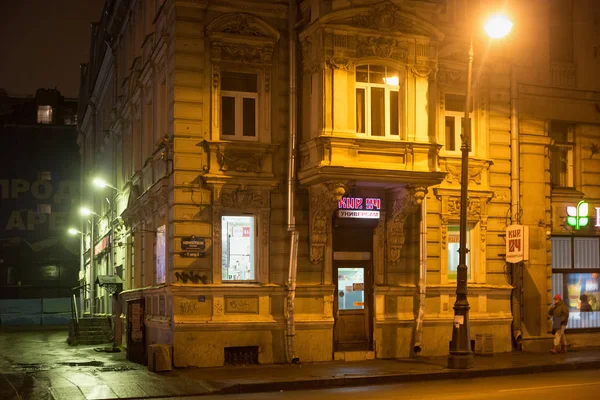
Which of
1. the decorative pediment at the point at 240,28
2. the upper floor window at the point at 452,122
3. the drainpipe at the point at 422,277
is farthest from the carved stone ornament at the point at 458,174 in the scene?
A: the decorative pediment at the point at 240,28

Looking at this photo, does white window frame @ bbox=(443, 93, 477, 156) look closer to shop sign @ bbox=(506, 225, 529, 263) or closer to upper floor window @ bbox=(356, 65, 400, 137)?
upper floor window @ bbox=(356, 65, 400, 137)

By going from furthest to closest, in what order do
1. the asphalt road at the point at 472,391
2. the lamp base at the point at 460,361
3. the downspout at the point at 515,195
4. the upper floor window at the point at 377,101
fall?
the downspout at the point at 515,195 → the upper floor window at the point at 377,101 → the lamp base at the point at 460,361 → the asphalt road at the point at 472,391

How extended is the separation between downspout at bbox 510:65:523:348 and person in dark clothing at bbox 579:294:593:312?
8.96 ft

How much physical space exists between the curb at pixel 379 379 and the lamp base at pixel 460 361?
0.94 feet

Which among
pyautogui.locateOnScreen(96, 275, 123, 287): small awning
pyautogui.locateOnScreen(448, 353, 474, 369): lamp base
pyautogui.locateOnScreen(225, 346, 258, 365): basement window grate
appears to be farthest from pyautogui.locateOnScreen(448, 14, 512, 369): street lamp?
pyautogui.locateOnScreen(96, 275, 123, 287): small awning

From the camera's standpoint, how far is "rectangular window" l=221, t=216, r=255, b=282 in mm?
22547

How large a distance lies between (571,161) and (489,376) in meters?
9.62

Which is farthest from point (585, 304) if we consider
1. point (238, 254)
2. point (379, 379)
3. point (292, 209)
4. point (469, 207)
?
point (238, 254)

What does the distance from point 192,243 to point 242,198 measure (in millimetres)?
1814

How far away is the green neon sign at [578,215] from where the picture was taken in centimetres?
2614

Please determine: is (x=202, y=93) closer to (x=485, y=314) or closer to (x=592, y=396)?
(x=485, y=314)

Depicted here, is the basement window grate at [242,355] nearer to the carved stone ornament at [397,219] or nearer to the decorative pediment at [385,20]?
the carved stone ornament at [397,219]

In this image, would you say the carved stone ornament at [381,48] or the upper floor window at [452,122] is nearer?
the carved stone ornament at [381,48]

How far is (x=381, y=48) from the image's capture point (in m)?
22.9
